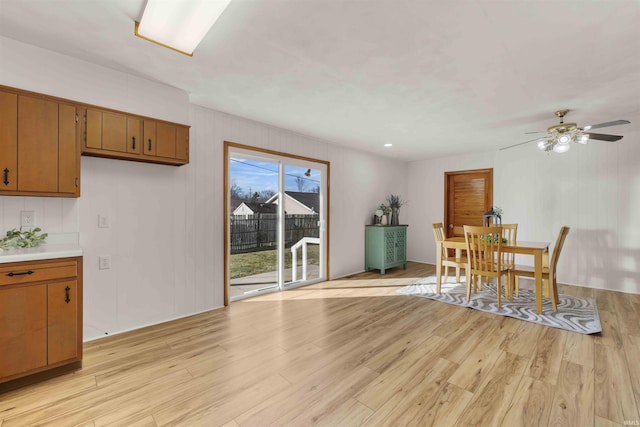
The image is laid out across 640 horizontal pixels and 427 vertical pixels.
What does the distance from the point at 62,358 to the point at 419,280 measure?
4695 millimetres

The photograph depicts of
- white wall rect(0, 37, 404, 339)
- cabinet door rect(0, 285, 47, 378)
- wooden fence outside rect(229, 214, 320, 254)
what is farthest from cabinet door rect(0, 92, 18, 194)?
wooden fence outside rect(229, 214, 320, 254)

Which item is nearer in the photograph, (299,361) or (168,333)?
(299,361)

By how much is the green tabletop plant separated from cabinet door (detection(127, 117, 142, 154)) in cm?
98

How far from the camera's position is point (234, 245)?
402 cm

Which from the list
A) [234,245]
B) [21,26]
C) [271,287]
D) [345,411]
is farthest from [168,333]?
[21,26]

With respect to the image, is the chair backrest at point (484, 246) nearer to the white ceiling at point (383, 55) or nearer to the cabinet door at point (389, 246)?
the white ceiling at point (383, 55)

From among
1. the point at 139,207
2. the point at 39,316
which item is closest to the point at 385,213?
the point at 139,207

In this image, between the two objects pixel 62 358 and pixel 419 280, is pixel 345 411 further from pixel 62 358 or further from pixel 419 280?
pixel 419 280

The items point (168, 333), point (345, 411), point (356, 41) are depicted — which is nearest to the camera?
point (345, 411)

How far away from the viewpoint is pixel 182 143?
10.2ft

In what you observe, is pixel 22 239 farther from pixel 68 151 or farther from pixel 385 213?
pixel 385 213

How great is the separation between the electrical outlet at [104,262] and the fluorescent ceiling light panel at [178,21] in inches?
78.7

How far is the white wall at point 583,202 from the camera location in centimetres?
443

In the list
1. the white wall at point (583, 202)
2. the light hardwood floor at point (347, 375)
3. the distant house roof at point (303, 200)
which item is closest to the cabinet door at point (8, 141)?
the light hardwood floor at point (347, 375)
